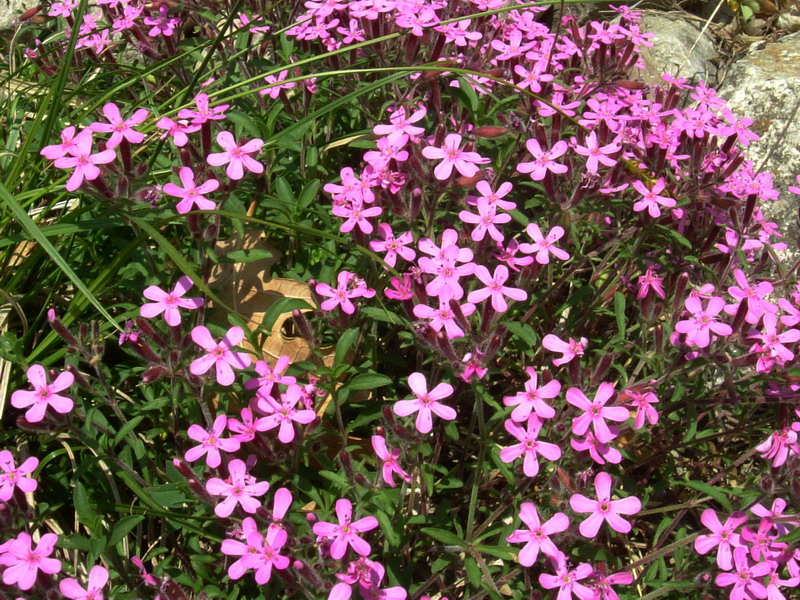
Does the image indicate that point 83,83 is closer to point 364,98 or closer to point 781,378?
point 364,98

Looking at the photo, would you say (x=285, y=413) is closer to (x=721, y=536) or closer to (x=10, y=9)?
(x=721, y=536)

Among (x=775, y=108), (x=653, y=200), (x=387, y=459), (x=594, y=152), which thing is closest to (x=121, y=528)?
(x=387, y=459)

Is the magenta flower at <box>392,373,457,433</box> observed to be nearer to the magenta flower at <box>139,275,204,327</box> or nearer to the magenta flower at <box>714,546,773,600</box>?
the magenta flower at <box>139,275,204,327</box>

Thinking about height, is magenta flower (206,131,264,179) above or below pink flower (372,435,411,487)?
above

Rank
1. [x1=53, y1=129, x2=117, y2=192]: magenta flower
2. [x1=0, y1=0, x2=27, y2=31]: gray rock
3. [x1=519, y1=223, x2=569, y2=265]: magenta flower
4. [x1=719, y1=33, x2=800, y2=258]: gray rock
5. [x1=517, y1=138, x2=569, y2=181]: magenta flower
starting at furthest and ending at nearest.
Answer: [x1=0, y1=0, x2=27, y2=31]: gray rock < [x1=719, y1=33, x2=800, y2=258]: gray rock < [x1=517, y1=138, x2=569, y2=181]: magenta flower < [x1=519, y1=223, x2=569, y2=265]: magenta flower < [x1=53, y1=129, x2=117, y2=192]: magenta flower

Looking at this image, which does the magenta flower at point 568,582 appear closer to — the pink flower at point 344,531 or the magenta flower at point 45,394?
the pink flower at point 344,531

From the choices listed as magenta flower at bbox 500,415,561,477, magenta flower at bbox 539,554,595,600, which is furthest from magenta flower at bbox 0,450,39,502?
magenta flower at bbox 539,554,595,600

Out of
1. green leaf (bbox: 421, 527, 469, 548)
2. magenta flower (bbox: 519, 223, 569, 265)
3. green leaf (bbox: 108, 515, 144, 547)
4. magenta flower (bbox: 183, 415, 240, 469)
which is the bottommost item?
green leaf (bbox: 421, 527, 469, 548)
